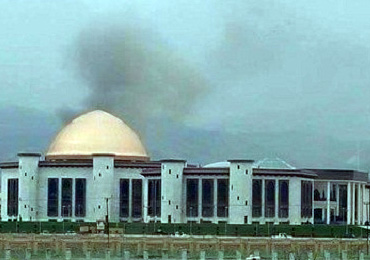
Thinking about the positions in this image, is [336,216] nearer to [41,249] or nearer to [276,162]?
[276,162]

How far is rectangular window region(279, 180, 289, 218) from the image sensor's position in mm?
123213

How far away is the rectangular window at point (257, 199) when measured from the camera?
12225 cm

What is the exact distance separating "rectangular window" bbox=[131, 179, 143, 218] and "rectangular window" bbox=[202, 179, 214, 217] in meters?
10.5

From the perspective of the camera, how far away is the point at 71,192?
428 feet

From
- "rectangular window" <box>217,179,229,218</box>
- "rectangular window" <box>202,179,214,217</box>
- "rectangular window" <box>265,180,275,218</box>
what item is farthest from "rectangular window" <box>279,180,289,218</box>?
"rectangular window" <box>202,179,214,217</box>

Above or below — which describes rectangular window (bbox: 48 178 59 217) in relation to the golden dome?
below

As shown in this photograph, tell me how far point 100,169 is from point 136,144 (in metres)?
10.5

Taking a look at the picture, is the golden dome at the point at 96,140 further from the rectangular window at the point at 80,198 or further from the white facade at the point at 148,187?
the rectangular window at the point at 80,198

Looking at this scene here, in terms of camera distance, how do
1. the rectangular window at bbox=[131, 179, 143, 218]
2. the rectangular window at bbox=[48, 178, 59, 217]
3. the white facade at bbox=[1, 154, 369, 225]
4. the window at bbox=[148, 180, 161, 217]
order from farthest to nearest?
the rectangular window at bbox=[131, 179, 143, 218] → the rectangular window at bbox=[48, 178, 59, 217] → the window at bbox=[148, 180, 161, 217] → the white facade at bbox=[1, 154, 369, 225]

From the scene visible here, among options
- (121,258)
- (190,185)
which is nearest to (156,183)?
(190,185)

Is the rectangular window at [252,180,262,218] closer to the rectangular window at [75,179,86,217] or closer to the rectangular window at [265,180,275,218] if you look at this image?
the rectangular window at [265,180,275,218]

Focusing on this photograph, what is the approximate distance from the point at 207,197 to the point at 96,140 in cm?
1904

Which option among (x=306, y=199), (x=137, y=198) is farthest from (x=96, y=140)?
(x=306, y=199)

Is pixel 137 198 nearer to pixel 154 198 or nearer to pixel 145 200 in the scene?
pixel 145 200
